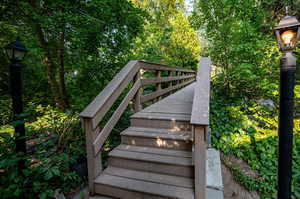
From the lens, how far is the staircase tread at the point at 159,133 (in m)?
2.14

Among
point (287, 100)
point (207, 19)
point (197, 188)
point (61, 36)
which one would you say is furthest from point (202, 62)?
point (61, 36)

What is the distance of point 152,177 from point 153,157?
0.23m

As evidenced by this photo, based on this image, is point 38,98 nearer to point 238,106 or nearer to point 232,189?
point 232,189

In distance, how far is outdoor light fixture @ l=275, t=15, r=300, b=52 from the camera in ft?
5.67

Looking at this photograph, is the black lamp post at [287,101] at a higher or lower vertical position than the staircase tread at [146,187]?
higher

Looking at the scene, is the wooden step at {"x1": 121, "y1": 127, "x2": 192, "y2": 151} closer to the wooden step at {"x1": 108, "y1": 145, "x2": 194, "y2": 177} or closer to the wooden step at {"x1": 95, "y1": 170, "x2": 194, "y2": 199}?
the wooden step at {"x1": 108, "y1": 145, "x2": 194, "y2": 177}

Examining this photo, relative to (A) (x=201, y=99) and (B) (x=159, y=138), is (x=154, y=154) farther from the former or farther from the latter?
(A) (x=201, y=99)

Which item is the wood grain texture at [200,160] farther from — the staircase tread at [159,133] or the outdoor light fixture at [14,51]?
the outdoor light fixture at [14,51]

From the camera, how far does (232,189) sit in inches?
96.1

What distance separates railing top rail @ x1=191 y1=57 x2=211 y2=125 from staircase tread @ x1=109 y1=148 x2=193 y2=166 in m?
0.66

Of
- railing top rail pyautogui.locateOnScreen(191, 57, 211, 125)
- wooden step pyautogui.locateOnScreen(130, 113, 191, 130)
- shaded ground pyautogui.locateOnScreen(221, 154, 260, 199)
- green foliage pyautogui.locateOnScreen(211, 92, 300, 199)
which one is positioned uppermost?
railing top rail pyautogui.locateOnScreen(191, 57, 211, 125)

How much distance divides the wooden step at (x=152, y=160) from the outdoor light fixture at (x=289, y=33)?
1.68 meters

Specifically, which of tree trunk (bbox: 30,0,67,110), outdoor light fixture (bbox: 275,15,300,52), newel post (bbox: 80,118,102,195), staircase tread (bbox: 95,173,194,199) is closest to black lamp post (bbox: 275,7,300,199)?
outdoor light fixture (bbox: 275,15,300,52)

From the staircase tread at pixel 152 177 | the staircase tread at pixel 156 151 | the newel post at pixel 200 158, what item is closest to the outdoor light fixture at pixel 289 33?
the newel post at pixel 200 158
